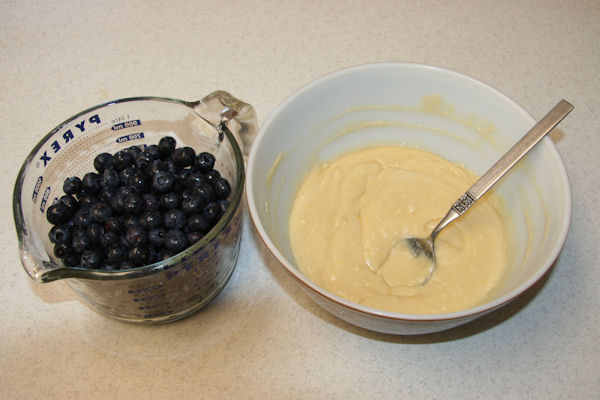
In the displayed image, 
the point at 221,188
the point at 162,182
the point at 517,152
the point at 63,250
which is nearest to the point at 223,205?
the point at 221,188

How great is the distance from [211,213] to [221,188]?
7 cm

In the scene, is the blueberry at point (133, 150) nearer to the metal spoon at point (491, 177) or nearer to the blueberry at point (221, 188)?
the blueberry at point (221, 188)

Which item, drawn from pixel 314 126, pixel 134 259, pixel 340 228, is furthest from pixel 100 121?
pixel 340 228

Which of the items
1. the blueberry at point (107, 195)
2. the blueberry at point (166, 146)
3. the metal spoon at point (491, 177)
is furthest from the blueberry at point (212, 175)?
the metal spoon at point (491, 177)

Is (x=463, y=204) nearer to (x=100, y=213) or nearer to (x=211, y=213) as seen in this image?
(x=211, y=213)

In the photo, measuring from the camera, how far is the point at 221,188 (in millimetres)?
1121

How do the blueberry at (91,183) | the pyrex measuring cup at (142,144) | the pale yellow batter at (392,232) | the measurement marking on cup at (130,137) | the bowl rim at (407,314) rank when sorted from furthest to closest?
the measurement marking on cup at (130,137) < the blueberry at (91,183) < the pale yellow batter at (392,232) < the pyrex measuring cup at (142,144) < the bowl rim at (407,314)

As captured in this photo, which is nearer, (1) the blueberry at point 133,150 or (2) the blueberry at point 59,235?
(2) the blueberry at point 59,235

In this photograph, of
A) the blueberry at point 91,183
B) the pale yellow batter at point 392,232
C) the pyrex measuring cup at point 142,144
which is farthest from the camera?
the blueberry at point 91,183

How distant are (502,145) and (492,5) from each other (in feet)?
2.69

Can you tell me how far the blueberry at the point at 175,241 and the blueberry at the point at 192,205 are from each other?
0.06 meters

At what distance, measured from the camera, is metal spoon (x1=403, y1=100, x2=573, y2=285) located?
1.02m

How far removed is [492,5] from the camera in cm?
174

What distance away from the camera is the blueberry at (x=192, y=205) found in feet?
3.51
